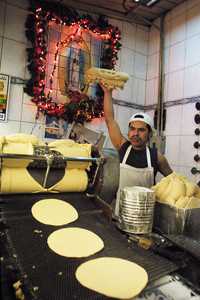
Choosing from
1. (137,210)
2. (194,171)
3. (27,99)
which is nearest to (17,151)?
(137,210)

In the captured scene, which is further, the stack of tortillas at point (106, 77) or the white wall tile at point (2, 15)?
the white wall tile at point (2, 15)

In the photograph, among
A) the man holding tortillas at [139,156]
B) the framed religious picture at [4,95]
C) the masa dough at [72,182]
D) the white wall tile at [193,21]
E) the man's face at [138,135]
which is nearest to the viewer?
the masa dough at [72,182]

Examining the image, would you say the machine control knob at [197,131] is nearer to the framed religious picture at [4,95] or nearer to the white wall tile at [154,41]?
the white wall tile at [154,41]

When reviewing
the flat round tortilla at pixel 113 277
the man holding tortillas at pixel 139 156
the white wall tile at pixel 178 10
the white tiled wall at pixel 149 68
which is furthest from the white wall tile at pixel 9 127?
the white wall tile at pixel 178 10

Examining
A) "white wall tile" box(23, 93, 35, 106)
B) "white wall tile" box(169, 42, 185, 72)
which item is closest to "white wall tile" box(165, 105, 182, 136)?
"white wall tile" box(169, 42, 185, 72)

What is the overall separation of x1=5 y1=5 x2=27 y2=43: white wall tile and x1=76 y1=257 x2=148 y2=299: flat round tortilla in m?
2.87

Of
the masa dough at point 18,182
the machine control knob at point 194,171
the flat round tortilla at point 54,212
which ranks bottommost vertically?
the flat round tortilla at point 54,212

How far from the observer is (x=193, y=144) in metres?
3.03

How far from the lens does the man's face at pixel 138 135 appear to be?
2.38 m

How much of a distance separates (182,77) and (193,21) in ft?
2.18

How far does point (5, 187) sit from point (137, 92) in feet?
10.0

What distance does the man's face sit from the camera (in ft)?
7.79

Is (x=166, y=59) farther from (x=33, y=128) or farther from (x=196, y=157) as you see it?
(x=33, y=128)

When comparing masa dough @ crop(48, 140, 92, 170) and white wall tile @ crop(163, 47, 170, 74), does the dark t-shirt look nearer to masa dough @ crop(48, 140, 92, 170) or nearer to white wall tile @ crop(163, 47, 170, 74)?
masa dough @ crop(48, 140, 92, 170)
